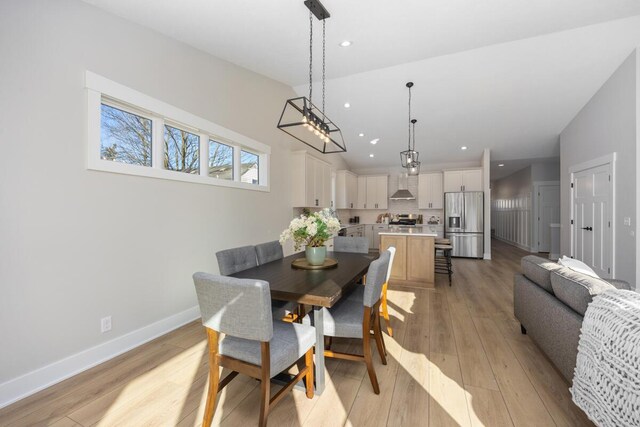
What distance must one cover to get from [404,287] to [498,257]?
4.27 m

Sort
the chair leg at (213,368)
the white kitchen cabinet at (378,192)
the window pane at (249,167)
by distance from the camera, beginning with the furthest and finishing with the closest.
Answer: the white kitchen cabinet at (378,192) < the window pane at (249,167) < the chair leg at (213,368)

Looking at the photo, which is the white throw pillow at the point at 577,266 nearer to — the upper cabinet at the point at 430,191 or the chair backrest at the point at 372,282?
the chair backrest at the point at 372,282

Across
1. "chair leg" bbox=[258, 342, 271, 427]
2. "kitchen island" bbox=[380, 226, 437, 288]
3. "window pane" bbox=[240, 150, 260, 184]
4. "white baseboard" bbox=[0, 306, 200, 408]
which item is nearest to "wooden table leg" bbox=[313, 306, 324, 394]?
"chair leg" bbox=[258, 342, 271, 427]

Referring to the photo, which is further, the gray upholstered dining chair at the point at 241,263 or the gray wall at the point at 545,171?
the gray wall at the point at 545,171

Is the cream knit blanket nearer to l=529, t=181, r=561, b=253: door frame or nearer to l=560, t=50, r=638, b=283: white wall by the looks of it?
l=560, t=50, r=638, b=283: white wall

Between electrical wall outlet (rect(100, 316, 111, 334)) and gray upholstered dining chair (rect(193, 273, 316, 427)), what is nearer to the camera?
gray upholstered dining chair (rect(193, 273, 316, 427))

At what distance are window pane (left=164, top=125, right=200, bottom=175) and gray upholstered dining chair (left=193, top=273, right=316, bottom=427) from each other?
204 centimetres

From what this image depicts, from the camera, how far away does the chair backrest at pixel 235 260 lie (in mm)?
2213

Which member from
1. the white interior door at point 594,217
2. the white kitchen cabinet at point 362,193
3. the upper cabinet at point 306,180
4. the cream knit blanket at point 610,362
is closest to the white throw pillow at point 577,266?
the cream knit blanket at point 610,362

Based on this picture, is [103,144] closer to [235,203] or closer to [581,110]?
[235,203]

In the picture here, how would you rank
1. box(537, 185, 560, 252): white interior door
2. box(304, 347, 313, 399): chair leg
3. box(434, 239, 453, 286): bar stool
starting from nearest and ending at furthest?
box(304, 347, 313, 399): chair leg, box(434, 239, 453, 286): bar stool, box(537, 185, 560, 252): white interior door

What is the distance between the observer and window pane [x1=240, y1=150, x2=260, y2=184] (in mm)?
4109

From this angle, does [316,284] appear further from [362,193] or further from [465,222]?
[362,193]

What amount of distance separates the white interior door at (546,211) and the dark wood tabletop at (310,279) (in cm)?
777
